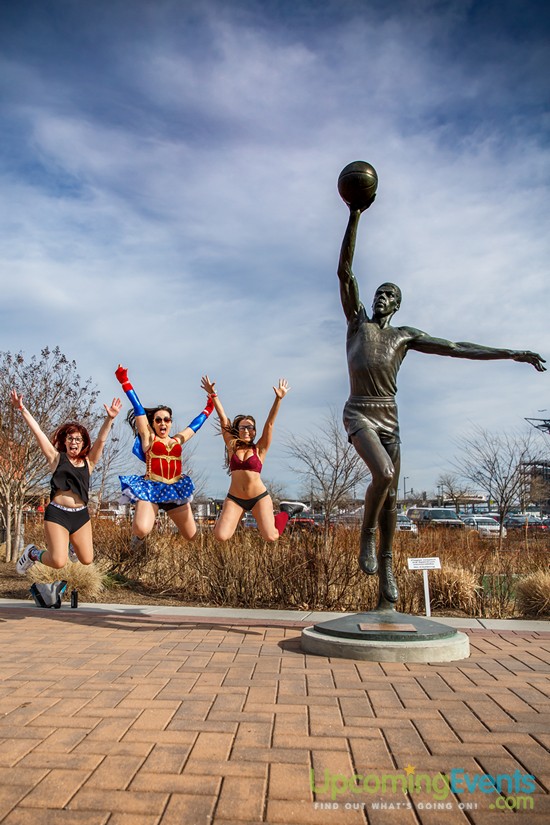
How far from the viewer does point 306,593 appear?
8766 millimetres

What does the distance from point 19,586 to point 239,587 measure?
3733 millimetres

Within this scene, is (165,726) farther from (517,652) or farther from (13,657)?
(517,652)

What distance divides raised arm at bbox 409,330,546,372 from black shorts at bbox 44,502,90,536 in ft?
12.6

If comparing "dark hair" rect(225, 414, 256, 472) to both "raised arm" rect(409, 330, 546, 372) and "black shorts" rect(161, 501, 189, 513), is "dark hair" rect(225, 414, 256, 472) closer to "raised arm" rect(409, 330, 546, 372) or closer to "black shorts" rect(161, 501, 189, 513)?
"black shorts" rect(161, 501, 189, 513)

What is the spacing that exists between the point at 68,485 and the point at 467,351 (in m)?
4.28

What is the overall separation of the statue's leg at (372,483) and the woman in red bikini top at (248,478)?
109cm

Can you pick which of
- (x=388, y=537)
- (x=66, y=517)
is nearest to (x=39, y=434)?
(x=66, y=517)

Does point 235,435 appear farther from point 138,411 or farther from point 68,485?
point 68,485

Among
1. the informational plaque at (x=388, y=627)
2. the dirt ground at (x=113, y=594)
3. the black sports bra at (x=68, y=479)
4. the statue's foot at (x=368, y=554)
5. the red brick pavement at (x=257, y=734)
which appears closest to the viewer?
the red brick pavement at (x=257, y=734)

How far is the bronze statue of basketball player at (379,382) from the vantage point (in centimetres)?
599

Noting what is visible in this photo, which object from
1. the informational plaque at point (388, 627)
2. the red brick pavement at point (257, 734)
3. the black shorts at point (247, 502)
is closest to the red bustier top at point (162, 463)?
the black shorts at point (247, 502)

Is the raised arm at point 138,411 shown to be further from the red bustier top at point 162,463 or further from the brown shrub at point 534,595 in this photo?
the brown shrub at point 534,595

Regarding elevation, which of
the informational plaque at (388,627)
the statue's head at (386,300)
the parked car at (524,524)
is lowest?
the informational plaque at (388,627)

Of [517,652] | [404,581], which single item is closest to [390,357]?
[517,652]
